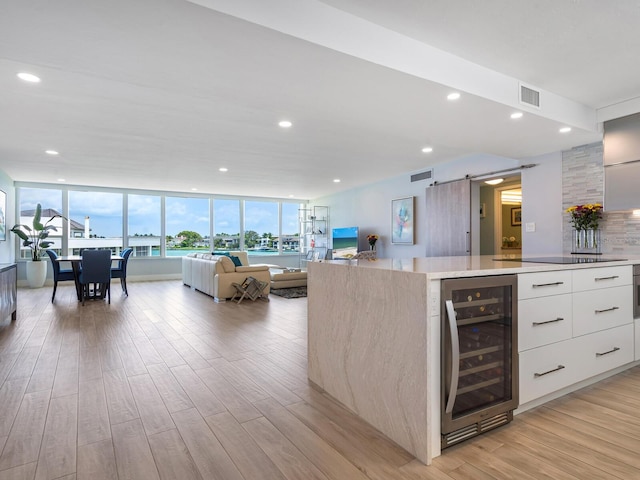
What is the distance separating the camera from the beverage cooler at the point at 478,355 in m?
1.61

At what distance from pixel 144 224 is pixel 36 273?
2693 millimetres

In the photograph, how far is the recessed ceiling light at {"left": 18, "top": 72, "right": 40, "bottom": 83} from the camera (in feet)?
9.22

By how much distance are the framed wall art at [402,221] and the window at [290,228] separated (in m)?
4.78

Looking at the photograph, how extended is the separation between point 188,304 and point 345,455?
15.2ft

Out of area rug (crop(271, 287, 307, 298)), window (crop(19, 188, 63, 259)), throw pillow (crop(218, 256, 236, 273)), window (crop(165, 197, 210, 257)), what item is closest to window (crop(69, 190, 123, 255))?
window (crop(19, 188, 63, 259))

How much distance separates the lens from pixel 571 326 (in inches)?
87.9

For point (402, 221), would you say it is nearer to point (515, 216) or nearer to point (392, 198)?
point (392, 198)

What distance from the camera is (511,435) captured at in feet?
5.93

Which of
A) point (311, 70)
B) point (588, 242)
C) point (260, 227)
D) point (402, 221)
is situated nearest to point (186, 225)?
point (260, 227)

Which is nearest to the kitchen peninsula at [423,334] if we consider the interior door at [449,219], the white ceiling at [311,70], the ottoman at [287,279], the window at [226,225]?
the white ceiling at [311,70]

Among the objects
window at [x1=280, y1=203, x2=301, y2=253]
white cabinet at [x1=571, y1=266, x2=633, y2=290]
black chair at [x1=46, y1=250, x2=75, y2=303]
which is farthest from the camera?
window at [x1=280, y1=203, x2=301, y2=253]

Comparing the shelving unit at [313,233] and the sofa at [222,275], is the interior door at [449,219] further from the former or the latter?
the shelving unit at [313,233]

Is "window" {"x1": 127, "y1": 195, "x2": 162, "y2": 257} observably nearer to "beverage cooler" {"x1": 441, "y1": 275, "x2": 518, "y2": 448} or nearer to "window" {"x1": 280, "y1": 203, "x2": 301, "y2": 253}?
"window" {"x1": 280, "y1": 203, "x2": 301, "y2": 253}

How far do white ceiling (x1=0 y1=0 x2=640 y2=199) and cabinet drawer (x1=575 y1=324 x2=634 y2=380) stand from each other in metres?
2.05
